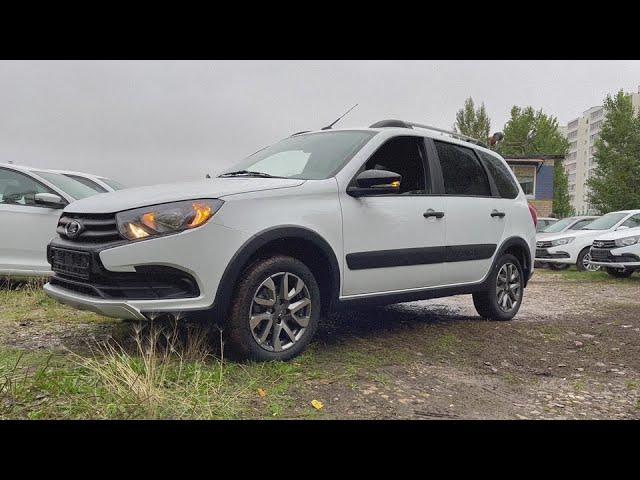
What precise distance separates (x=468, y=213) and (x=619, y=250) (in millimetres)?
8335

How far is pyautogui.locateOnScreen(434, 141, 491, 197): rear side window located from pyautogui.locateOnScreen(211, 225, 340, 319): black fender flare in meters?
1.74

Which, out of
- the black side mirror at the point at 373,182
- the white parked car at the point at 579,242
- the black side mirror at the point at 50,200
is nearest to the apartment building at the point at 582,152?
the white parked car at the point at 579,242

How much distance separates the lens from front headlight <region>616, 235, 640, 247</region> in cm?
1183

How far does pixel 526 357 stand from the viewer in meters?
4.51

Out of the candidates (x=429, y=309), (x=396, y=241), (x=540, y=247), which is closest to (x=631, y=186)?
(x=540, y=247)

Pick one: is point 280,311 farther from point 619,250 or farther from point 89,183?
point 619,250

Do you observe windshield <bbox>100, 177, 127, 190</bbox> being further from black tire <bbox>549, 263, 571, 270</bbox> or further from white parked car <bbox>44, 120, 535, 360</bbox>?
black tire <bbox>549, 263, 571, 270</bbox>

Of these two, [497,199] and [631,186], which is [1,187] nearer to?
[497,199]

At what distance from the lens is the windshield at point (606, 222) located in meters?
14.2

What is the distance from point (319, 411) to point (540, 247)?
43.3 ft

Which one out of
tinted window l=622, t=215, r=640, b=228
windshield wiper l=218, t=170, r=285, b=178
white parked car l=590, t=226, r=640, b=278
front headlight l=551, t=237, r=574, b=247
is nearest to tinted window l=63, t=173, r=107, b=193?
windshield wiper l=218, t=170, r=285, b=178

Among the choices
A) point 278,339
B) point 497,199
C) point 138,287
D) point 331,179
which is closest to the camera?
point 138,287

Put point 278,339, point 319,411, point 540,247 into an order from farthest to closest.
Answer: point 540,247 → point 278,339 → point 319,411

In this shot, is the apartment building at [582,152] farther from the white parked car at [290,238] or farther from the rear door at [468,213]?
the white parked car at [290,238]
